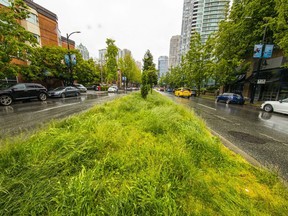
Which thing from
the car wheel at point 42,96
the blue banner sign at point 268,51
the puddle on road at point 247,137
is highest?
the blue banner sign at point 268,51

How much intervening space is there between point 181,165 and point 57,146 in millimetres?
2523

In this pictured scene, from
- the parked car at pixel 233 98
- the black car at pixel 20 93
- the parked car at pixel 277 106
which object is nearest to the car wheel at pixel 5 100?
the black car at pixel 20 93

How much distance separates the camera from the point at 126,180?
1.87m

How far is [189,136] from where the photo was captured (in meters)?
3.34

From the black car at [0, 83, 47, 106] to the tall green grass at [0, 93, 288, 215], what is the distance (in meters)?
10.9

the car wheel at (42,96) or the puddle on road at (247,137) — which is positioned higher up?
the car wheel at (42,96)

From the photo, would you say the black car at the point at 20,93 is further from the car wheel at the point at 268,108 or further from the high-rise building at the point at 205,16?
the high-rise building at the point at 205,16

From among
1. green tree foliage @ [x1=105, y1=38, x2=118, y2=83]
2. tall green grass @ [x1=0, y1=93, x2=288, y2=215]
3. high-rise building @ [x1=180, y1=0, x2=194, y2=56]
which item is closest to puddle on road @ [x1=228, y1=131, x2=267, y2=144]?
tall green grass @ [x1=0, y1=93, x2=288, y2=215]

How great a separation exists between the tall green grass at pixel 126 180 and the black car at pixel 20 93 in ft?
35.8

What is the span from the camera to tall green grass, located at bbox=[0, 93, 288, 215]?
145 cm

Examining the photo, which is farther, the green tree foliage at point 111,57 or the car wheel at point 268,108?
the green tree foliage at point 111,57

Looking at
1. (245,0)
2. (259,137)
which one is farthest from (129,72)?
(259,137)

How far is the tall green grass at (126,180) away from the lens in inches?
57.1

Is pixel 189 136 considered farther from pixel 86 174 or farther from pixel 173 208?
pixel 86 174
